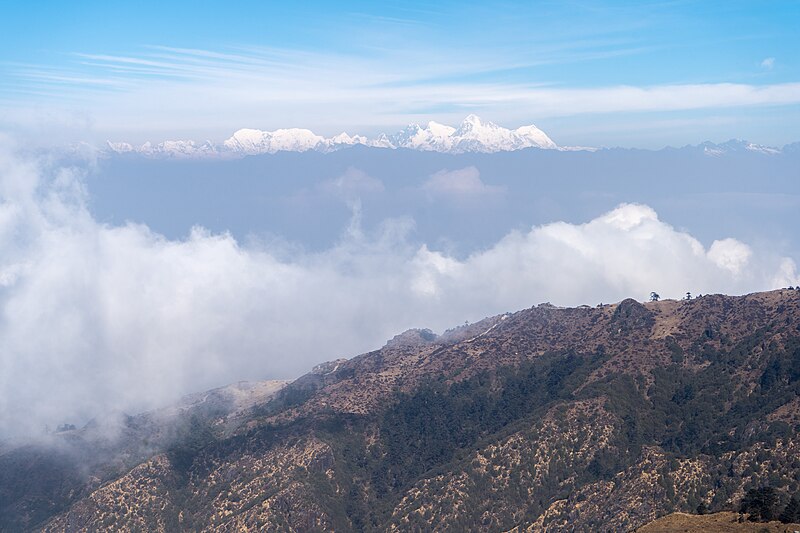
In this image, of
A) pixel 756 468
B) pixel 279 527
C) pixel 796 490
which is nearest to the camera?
pixel 796 490

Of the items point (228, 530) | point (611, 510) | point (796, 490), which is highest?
point (796, 490)

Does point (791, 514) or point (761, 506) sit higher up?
point (791, 514)

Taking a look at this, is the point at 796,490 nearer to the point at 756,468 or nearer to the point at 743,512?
the point at 756,468

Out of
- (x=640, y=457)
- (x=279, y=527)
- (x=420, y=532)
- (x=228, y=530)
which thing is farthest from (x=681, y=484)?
(x=228, y=530)

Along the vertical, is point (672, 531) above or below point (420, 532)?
above

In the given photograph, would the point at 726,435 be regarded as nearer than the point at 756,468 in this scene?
No

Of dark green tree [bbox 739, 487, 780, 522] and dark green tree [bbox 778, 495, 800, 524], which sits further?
dark green tree [bbox 739, 487, 780, 522]

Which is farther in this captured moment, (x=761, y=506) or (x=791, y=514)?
(x=761, y=506)

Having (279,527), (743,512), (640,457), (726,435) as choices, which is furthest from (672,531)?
(279,527)

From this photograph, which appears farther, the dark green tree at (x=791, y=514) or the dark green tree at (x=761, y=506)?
the dark green tree at (x=761, y=506)

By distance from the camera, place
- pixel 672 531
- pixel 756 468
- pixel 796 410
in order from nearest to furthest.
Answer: pixel 672 531 → pixel 756 468 → pixel 796 410
